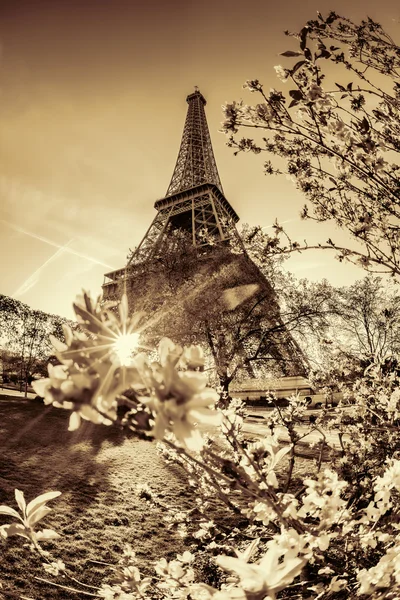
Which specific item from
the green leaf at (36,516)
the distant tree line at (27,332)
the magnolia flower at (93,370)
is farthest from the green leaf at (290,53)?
the distant tree line at (27,332)

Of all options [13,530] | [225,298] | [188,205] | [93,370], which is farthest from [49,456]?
[188,205]

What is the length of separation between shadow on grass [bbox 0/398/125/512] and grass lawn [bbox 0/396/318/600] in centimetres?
2

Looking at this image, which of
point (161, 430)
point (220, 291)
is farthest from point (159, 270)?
point (161, 430)

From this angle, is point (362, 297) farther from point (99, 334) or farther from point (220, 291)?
point (99, 334)

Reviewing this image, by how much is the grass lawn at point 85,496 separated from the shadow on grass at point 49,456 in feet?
0.06

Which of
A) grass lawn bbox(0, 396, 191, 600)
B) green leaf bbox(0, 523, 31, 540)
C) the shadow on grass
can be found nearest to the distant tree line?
the shadow on grass

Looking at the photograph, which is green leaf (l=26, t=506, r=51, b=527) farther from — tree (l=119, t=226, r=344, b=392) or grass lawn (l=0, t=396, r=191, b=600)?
tree (l=119, t=226, r=344, b=392)

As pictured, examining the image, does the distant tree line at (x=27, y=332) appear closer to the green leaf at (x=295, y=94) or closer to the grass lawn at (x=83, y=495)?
the grass lawn at (x=83, y=495)

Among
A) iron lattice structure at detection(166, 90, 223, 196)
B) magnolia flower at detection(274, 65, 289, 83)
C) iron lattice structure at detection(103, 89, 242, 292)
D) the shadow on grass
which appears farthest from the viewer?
iron lattice structure at detection(166, 90, 223, 196)

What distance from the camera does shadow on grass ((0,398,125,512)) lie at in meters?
5.36

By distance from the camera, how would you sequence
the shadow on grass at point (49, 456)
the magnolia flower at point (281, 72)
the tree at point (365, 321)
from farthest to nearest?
the tree at point (365, 321)
the shadow on grass at point (49, 456)
the magnolia flower at point (281, 72)

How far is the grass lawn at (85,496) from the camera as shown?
3486mm

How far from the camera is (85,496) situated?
528 cm

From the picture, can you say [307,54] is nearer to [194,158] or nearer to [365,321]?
[365,321]
